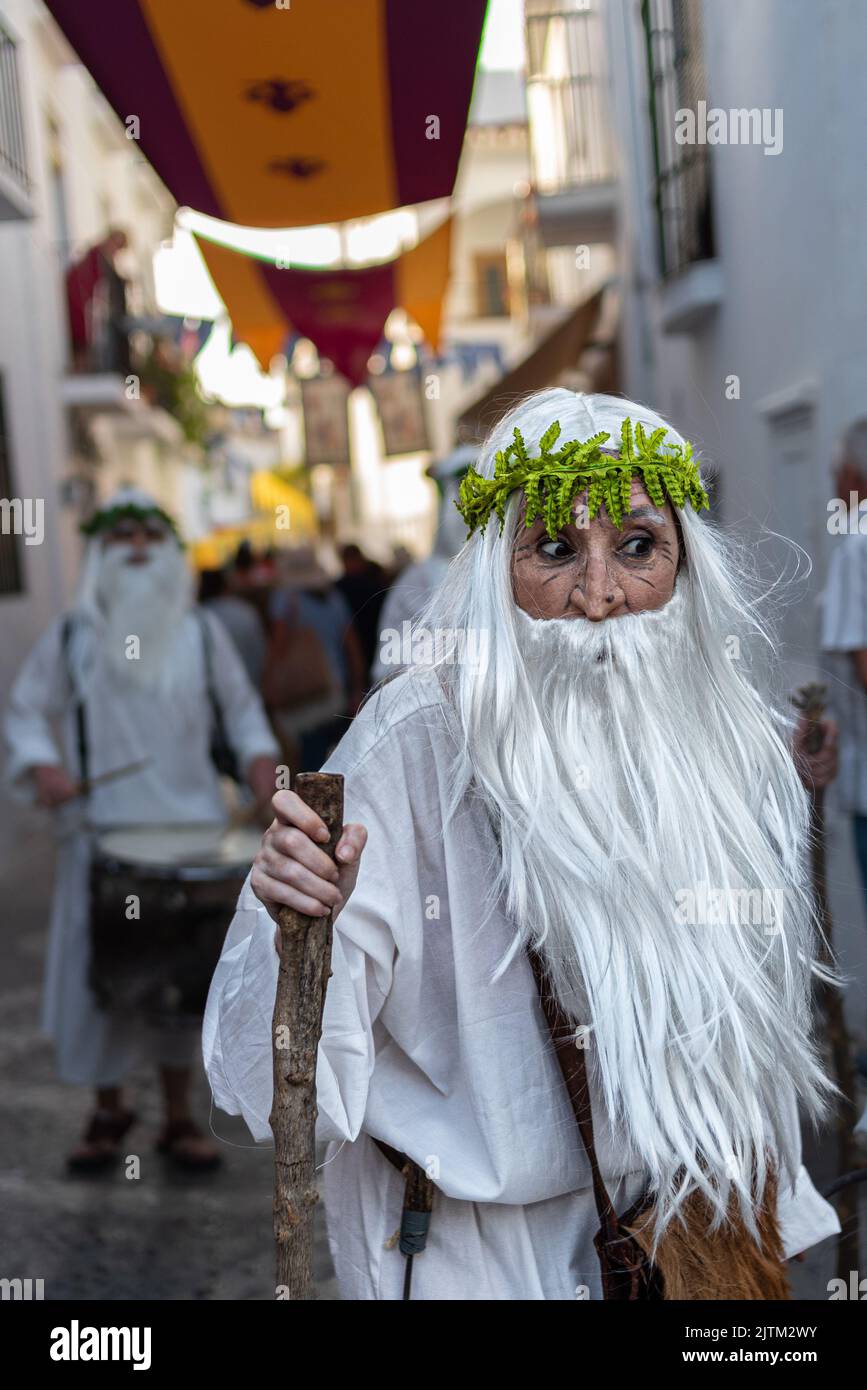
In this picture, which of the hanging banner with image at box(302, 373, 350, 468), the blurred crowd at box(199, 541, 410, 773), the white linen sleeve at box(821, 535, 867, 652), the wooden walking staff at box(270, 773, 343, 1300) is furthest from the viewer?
the hanging banner with image at box(302, 373, 350, 468)

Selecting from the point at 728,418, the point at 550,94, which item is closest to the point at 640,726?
the point at 728,418

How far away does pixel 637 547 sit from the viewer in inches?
75.4

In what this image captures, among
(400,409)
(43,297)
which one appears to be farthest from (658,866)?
(43,297)

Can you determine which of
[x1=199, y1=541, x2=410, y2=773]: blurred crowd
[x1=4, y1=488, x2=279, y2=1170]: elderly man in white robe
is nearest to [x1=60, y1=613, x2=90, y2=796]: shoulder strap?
[x1=4, y1=488, x2=279, y2=1170]: elderly man in white robe

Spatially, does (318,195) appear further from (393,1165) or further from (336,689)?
(393,1165)

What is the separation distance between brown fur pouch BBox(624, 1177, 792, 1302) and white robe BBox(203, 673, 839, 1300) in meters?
0.08

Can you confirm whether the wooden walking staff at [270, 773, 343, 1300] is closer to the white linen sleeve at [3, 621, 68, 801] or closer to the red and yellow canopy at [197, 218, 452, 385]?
the white linen sleeve at [3, 621, 68, 801]

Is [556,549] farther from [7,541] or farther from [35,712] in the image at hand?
[7,541]

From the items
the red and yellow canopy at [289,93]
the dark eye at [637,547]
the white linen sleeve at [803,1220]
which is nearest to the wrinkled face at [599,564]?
the dark eye at [637,547]

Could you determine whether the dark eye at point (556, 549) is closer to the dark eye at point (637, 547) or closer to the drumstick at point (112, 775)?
the dark eye at point (637, 547)

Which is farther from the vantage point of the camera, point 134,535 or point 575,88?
point 575,88

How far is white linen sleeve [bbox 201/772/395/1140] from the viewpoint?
6.06 feet

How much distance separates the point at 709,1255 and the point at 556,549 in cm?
91
